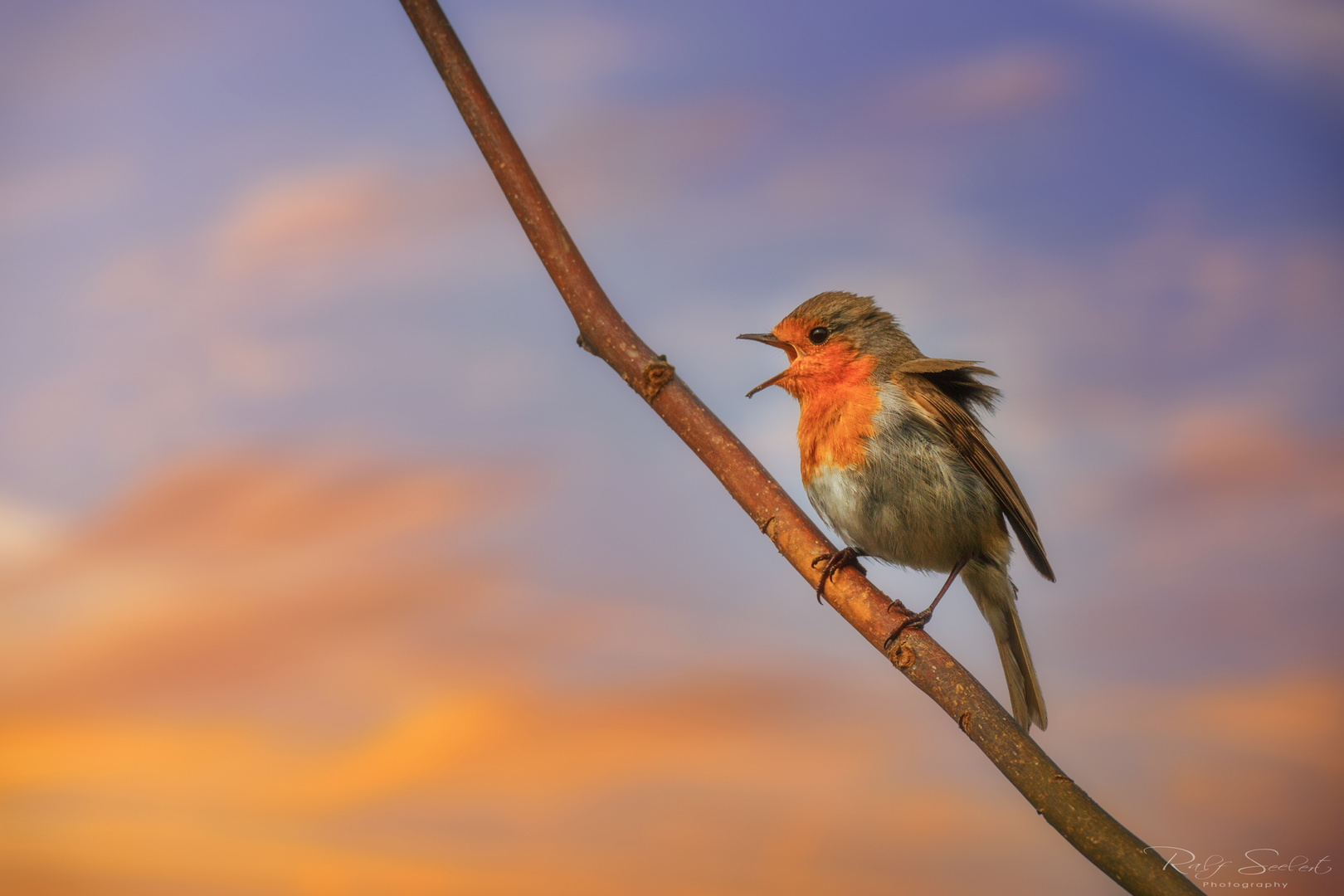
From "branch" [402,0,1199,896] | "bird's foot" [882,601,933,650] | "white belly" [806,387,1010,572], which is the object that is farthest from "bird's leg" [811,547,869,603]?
"white belly" [806,387,1010,572]

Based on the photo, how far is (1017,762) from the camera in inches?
108

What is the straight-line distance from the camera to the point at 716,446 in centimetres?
318

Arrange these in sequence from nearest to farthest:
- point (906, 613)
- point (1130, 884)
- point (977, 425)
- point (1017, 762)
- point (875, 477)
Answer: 1. point (1130, 884)
2. point (1017, 762)
3. point (906, 613)
4. point (875, 477)
5. point (977, 425)

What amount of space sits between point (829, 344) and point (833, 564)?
1.13 m

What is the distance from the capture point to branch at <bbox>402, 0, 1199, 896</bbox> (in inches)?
110

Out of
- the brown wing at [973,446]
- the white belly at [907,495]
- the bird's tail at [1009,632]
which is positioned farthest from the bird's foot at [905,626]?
the bird's tail at [1009,632]

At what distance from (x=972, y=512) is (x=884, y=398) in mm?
550

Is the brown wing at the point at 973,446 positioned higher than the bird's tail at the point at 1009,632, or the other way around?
the brown wing at the point at 973,446

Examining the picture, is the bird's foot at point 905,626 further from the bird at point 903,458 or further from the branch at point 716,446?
the bird at point 903,458

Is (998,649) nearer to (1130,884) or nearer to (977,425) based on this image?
(977,425)

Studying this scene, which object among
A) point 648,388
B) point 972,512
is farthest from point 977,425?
point 648,388

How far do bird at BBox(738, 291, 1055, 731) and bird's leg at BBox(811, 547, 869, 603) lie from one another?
573 mm

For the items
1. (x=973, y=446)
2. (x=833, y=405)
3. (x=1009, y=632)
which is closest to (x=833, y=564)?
(x=833, y=405)

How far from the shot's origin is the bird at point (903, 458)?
3.81 meters
